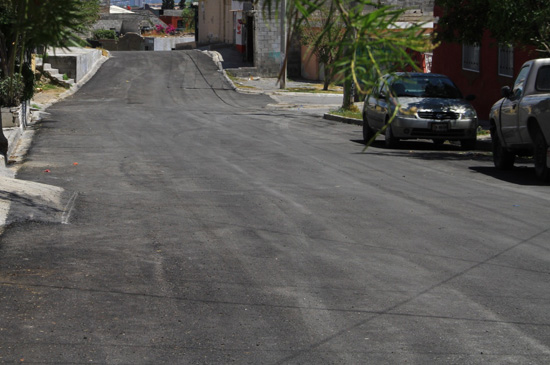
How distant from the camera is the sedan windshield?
21227mm

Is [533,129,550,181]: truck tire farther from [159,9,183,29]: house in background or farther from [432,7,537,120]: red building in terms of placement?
[159,9,183,29]: house in background

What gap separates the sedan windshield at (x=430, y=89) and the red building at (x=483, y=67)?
5.04 metres

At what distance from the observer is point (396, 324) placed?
6.49 m

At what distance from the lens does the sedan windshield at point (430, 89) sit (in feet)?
69.6

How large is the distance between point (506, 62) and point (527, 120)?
46.3 feet

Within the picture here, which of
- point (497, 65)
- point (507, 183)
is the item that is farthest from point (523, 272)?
point (497, 65)

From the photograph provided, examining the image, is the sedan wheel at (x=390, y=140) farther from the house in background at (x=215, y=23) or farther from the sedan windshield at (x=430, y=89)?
the house in background at (x=215, y=23)

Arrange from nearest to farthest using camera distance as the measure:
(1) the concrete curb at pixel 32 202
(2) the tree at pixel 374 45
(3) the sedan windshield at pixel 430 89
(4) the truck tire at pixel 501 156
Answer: (2) the tree at pixel 374 45 → (1) the concrete curb at pixel 32 202 → (4) the truck tire at pixel 501 156 → (3) the sedan windshield at pixel 430 89

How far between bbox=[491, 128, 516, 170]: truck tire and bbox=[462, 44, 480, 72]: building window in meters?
14.4

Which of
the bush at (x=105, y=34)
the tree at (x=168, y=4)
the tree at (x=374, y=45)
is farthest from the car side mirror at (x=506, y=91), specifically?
the tree at (x=168, y=4)

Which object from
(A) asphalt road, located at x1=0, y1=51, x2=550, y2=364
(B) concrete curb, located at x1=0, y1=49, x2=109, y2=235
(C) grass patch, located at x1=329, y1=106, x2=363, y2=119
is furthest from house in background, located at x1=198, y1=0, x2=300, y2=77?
(B) concrete curb, located at x1=0, y1=49, x2=109, y2=235

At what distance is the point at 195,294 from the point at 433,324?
1.98m

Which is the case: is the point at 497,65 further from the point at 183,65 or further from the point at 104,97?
the point at 183,65

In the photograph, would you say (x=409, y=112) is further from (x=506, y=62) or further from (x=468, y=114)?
(x=506, y=62)
